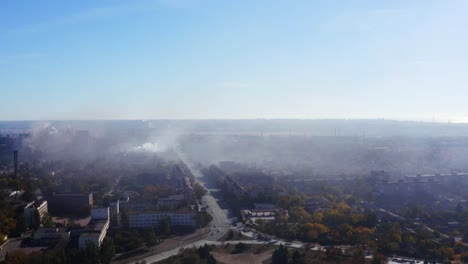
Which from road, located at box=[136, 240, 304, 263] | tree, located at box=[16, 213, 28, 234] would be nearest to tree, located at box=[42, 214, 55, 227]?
tree, located at box=[16, 213, 28, 234]

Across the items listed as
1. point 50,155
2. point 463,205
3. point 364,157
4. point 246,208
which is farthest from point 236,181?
point 50,155

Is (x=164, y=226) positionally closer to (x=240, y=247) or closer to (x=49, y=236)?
(x=240, y=247)

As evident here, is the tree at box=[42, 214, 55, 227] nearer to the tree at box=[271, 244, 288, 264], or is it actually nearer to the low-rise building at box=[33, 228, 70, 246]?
the low-rise building at box=[33, 228, 70, 246]

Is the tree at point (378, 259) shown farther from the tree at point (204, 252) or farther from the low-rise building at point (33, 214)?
the low-rise building at point (33, 214)

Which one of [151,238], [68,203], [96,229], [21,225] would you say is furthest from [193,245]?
[68,203]

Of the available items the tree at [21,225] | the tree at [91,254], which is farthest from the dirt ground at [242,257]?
the tree at [21,225]
